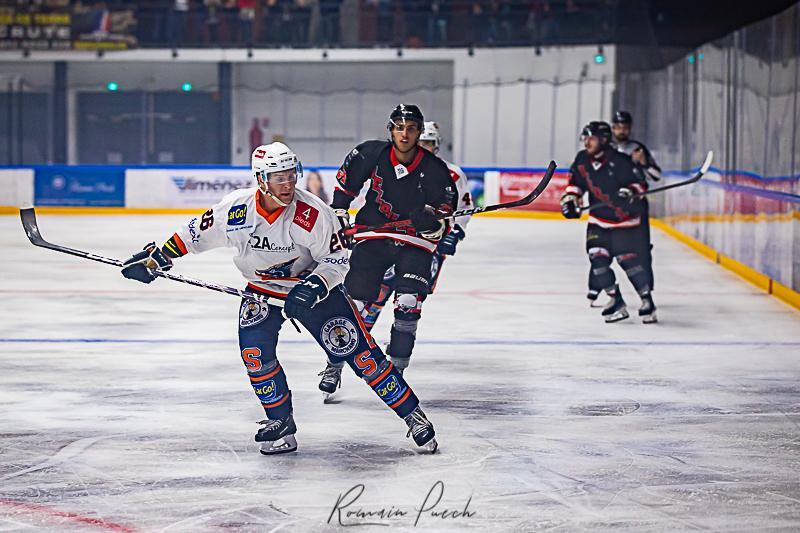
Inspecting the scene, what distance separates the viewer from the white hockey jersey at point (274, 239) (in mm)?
5566

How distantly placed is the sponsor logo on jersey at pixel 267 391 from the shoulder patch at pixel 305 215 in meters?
0.67

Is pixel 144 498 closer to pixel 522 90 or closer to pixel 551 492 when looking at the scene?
pixel 551 492

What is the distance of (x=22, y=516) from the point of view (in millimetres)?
4762

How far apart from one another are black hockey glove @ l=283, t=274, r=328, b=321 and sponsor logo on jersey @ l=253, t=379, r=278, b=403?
14.5 inches

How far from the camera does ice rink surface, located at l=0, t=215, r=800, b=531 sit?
4.91m

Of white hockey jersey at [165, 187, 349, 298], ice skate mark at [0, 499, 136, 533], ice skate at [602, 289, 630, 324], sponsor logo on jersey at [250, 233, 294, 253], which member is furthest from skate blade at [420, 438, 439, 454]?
ice skate at [602, 289, 630, 324]

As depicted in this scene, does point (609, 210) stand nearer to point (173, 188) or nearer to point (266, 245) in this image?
point (266, 245)

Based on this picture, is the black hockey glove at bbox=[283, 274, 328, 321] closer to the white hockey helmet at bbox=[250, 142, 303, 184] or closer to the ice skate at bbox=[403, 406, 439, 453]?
the white hockey helmet at bbox=[250, 142, 303, 184]

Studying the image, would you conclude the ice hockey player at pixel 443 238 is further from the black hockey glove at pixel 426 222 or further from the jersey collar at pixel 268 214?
the jersey collar at pixel 268 214

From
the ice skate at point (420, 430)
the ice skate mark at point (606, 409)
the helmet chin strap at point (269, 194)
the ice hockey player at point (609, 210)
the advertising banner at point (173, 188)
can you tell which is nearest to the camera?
the helmet chin strap at point (269, 194)

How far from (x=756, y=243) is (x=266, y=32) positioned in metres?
18.8

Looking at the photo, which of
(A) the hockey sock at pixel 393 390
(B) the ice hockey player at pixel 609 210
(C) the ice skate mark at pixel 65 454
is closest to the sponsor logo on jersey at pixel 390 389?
(A) the hockey sock at pixel 393 390

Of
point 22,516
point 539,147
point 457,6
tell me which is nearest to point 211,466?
point 22,516

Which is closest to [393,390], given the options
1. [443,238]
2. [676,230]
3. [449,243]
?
[443,238]
